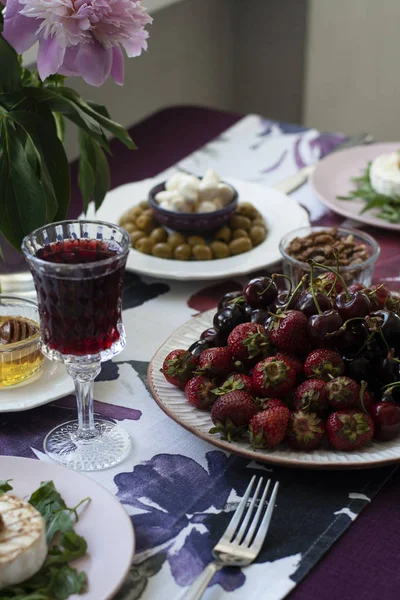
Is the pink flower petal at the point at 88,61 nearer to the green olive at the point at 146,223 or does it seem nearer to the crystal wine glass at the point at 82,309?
the crystal wine glass at the point at 82,309

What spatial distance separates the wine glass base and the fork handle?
0.72ft

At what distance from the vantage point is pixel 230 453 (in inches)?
36.4

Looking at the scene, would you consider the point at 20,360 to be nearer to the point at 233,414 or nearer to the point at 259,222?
the point at 233,414

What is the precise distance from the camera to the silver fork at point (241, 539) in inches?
28.8

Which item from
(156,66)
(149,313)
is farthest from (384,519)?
(156,66)

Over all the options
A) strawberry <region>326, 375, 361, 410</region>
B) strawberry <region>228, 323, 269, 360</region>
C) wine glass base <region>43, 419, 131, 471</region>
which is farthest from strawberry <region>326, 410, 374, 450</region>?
wine glass base <region>43, 419, 131, 471</region>

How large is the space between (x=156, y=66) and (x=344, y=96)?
0.84m

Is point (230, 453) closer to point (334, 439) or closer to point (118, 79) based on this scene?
point (334, 439)

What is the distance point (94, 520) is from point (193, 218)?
71cm

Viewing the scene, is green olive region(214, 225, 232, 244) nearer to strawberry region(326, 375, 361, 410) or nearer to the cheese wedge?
strawberry region(326, 375, 361, 410)

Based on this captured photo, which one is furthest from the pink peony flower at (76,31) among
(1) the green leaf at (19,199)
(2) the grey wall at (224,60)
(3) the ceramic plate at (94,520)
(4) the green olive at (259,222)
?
(2) the grey wall at (224,60)

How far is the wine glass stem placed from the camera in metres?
0.91

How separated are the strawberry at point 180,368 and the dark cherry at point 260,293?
0.34ft

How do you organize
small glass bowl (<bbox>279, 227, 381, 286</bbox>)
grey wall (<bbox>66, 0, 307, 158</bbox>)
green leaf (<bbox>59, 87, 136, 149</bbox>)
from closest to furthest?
green leaf (<bbox>59, 87, 136, 149</bbox>) < small glass bowl (<bbox>279, 227, 381, 286</bbox>) < grey wall (<bbox>66, 0, 307, 158</bbox>)
